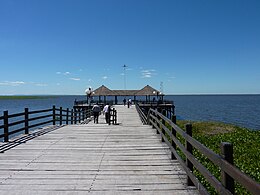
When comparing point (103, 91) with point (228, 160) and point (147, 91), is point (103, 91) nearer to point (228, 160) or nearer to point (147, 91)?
point (147, 91)

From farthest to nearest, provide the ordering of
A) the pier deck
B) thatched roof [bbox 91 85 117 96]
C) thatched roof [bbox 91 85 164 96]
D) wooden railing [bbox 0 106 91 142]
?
thatched roof [bbox 91 85 117 96] → thatched roof [bbox 91 85 164 96] → wooden railing [bbox 0 106 91 142] → the pier deck

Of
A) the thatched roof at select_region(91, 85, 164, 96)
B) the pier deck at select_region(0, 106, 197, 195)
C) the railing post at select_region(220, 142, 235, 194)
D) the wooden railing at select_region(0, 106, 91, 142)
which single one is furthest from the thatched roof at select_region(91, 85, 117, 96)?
the railing post at select_region(220, 142, 235, 194)

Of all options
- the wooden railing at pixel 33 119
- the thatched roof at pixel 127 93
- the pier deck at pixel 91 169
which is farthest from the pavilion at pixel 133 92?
the pier deck at pixel 91 169

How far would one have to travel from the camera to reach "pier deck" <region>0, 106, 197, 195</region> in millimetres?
4516

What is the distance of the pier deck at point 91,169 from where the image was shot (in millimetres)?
4516

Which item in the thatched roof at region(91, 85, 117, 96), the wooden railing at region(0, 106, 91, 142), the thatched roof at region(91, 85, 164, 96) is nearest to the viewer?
the wooden railing at region(0, 106, 91, 142)

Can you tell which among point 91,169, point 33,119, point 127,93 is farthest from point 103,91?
point 91,169

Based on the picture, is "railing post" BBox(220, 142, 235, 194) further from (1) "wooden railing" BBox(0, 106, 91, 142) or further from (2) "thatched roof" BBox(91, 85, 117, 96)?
(2) "thatched roof" BBox(91, 85, 117, 96)

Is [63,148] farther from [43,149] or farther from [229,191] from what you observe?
[229,191]

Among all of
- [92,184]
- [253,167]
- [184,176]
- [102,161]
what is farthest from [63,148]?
[253,167]

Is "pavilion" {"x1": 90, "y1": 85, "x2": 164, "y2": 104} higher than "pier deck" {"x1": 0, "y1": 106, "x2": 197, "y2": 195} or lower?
higher

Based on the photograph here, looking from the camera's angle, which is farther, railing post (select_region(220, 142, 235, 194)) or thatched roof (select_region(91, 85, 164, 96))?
thatched roof (select_region(91, 85, 164, 96))

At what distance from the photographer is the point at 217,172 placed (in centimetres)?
713

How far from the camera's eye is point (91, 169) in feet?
18.4
